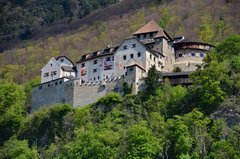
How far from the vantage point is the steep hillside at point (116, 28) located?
117 m

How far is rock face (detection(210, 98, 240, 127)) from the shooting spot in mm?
59625

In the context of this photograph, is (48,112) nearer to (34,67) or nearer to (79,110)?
(79,110)

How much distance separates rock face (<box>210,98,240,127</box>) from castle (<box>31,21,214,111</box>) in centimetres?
1226

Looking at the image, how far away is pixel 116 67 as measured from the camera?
76.9 metres

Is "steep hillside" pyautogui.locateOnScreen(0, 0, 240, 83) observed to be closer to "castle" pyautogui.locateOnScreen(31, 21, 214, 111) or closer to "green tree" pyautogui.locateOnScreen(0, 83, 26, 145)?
"castle" pyautogui.locateOnScreen(31, 21, 214, 111)

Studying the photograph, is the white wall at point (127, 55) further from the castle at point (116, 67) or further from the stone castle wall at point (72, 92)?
the stone castle wall at point (72, 92)

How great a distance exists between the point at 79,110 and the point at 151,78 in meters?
9.08

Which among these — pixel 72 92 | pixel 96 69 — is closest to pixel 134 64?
pixel 72 92

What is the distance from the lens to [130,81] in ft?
233

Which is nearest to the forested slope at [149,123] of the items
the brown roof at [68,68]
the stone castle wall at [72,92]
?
the stone castle wall at [72,92]

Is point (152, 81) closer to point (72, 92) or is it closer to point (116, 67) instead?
point (116, 67)

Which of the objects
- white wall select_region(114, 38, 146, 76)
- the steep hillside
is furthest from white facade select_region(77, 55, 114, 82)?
the steep hillside

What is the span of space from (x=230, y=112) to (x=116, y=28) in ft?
269

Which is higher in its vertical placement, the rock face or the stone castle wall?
the stone castle wall
